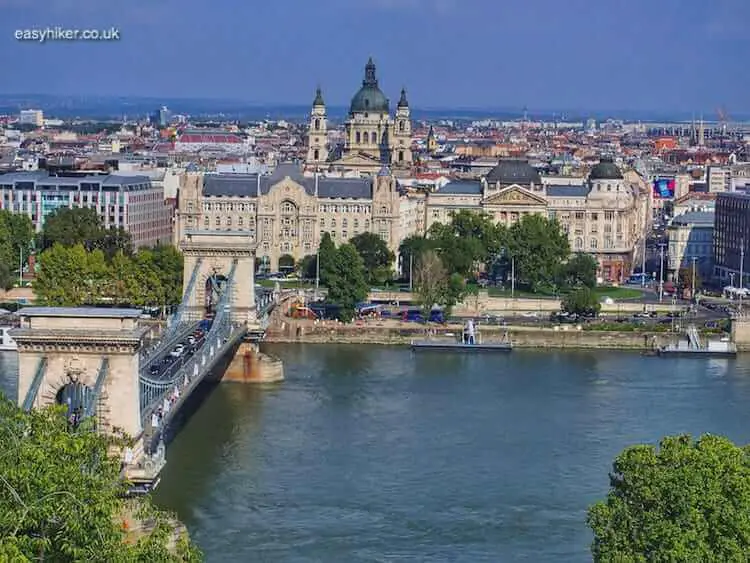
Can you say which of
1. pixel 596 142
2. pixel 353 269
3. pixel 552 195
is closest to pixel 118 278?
pixel 353 269

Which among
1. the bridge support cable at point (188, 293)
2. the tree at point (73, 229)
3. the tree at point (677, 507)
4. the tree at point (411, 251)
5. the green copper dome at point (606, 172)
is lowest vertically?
the tree at point (677, 507)

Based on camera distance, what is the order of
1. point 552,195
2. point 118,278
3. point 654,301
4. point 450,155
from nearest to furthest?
1. point 118,278
2. point 654,301
3. point 552,195
4. point 450,155

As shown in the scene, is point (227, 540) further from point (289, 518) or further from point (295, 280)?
point (295, 280)

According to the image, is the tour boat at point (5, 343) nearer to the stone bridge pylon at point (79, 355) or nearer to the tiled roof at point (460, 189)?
the stone bridge pylon at point (79, 355)

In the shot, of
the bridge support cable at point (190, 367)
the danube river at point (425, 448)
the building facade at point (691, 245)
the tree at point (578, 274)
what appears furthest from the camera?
the building facade at point (691, 245)

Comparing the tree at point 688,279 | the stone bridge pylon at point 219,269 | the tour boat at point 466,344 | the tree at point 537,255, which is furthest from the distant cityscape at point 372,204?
the stone bridge pylon at point 219,269

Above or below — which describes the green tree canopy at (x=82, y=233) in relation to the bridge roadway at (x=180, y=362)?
above

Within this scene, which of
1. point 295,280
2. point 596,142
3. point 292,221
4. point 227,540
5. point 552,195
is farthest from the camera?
point 596,142
